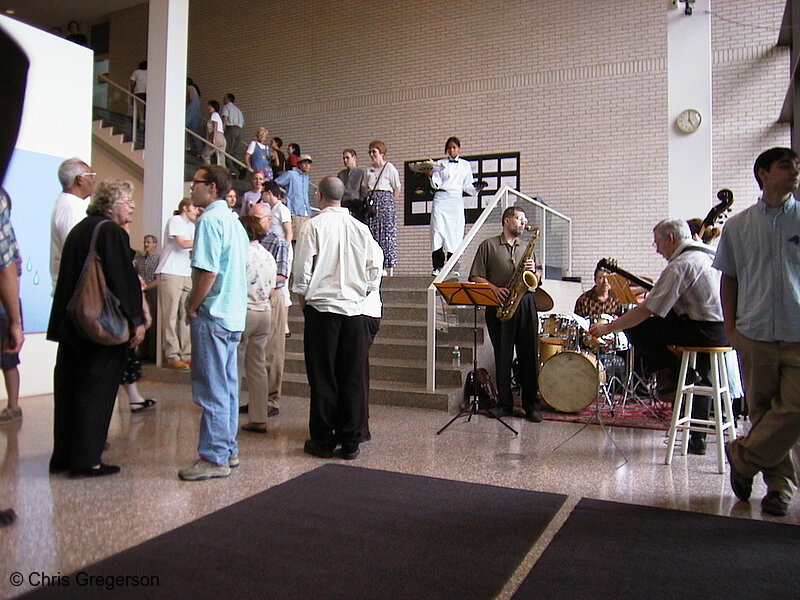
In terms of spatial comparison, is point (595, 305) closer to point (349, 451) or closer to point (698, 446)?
point (698, 446)

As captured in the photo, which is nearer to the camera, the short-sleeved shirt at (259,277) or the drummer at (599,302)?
the short-sleeved shirt at (259,277)

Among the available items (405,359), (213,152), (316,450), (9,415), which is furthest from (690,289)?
(213,152)

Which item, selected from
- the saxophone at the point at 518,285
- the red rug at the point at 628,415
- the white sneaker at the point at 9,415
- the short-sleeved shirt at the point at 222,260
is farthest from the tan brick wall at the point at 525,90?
the short-sleeved shirt at the point at 222,260

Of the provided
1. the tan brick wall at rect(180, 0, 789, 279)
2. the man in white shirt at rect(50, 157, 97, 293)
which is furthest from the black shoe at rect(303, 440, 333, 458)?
the tan brick wall at rect(180, 0, 789, 279)

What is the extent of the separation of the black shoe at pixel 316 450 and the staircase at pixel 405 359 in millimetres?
1986

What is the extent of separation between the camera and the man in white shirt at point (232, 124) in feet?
42.5

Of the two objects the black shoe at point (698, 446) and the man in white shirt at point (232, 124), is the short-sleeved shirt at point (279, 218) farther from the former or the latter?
the man in white shirt at point (232, 124)

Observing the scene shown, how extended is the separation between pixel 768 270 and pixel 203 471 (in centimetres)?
336

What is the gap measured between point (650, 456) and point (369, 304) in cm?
233

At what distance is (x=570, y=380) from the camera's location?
17.9 ft

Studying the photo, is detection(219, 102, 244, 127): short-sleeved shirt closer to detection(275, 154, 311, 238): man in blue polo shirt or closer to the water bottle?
detection(275, 154, 311, 238): man in blue polo shirt

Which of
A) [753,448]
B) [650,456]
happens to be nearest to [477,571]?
[753,448]

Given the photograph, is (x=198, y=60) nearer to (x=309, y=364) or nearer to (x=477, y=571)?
(x=309, y=364)

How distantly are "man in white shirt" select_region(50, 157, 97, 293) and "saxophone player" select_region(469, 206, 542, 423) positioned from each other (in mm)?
3379
